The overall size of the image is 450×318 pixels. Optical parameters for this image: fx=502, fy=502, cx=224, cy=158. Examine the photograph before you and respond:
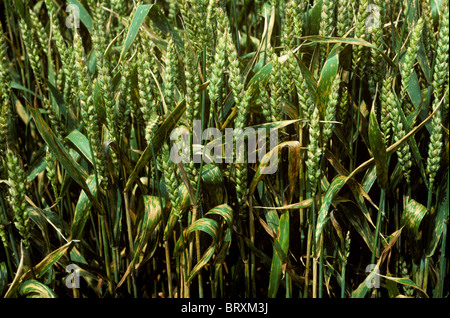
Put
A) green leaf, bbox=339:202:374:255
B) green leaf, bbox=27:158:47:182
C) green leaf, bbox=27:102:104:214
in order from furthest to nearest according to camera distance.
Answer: green leaf, bbox=27:158:47:182 < green leaf, bbox=339:202:374:255 < green leaf, bbox=27:102:104:214

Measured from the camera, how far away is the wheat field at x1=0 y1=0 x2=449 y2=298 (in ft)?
2.77

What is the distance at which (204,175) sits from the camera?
0.91 metres

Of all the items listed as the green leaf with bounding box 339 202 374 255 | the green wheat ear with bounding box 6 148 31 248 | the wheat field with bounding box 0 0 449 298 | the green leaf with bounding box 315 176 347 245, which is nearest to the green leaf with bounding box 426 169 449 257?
the wheat field with bounding box 0 0 449 298

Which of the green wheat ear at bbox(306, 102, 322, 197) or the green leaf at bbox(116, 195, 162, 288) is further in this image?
Answer: the green leaf at bbox(116, 195, 162, 288)

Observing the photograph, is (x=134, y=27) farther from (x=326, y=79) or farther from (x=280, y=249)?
(x=280, y=249)

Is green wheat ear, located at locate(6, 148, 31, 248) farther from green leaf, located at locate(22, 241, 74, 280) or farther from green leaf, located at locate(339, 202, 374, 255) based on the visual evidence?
green leaf, located at locate(339, 202, 374, 255)

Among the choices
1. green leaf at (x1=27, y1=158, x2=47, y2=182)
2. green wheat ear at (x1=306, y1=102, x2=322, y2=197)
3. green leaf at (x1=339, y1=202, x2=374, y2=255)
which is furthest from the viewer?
green leaf at (x1=27, y1=158, x2=47, y2=182)

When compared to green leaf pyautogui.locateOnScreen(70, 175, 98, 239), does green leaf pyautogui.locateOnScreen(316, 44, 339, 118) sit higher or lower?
higher

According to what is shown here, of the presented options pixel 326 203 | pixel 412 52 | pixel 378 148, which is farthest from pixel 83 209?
pixel 412 52

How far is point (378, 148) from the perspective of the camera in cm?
88

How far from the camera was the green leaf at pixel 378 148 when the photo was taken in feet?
2.80

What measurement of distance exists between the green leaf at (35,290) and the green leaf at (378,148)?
617 mm

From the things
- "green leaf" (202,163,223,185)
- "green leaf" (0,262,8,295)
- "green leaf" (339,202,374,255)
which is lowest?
"green leaf" (0,262,8,295)
